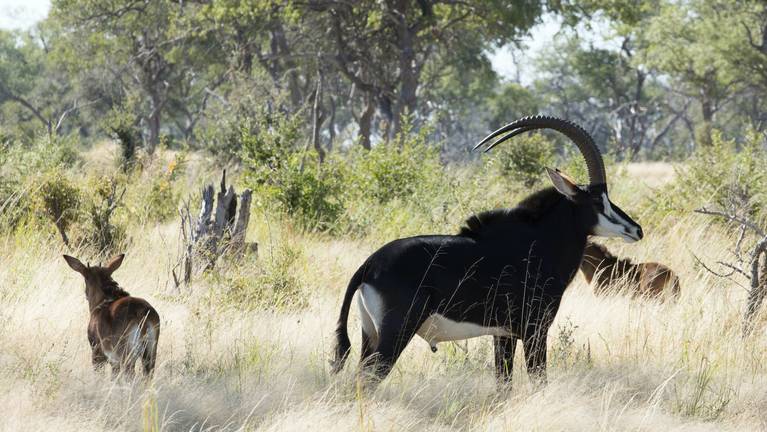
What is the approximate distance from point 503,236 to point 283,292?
251 centimetres

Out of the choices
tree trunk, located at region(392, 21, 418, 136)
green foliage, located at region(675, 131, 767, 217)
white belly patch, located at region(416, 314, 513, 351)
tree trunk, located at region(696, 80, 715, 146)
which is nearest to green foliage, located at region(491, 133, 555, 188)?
green foliage, located at region(675, 131, 767, 217)

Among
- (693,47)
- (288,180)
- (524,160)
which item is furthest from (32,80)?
(288,180)

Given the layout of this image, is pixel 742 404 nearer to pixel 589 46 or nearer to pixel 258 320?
pixel 258 320

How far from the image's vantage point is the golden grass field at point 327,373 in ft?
15.6

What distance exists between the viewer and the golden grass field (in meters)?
4.75

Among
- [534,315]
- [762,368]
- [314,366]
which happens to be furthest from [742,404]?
[314,366]

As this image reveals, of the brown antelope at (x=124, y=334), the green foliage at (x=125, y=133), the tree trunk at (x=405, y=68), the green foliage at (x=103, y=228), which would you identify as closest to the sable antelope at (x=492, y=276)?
the brown antelope at (x=124, y=334)

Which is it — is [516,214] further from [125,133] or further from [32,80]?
[32,80]

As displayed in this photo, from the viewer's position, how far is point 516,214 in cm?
550

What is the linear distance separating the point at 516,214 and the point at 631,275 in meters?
3.06

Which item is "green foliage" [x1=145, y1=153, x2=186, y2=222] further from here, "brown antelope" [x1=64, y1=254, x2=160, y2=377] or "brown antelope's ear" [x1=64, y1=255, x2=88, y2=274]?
"brown antelope" [x1=64, y1=254, x2=160, y2=377]

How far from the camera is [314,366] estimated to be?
222 inches

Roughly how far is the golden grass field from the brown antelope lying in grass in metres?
0.18

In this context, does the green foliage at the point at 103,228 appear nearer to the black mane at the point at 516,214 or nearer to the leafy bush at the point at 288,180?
the leafy bush at the point at 288,180
